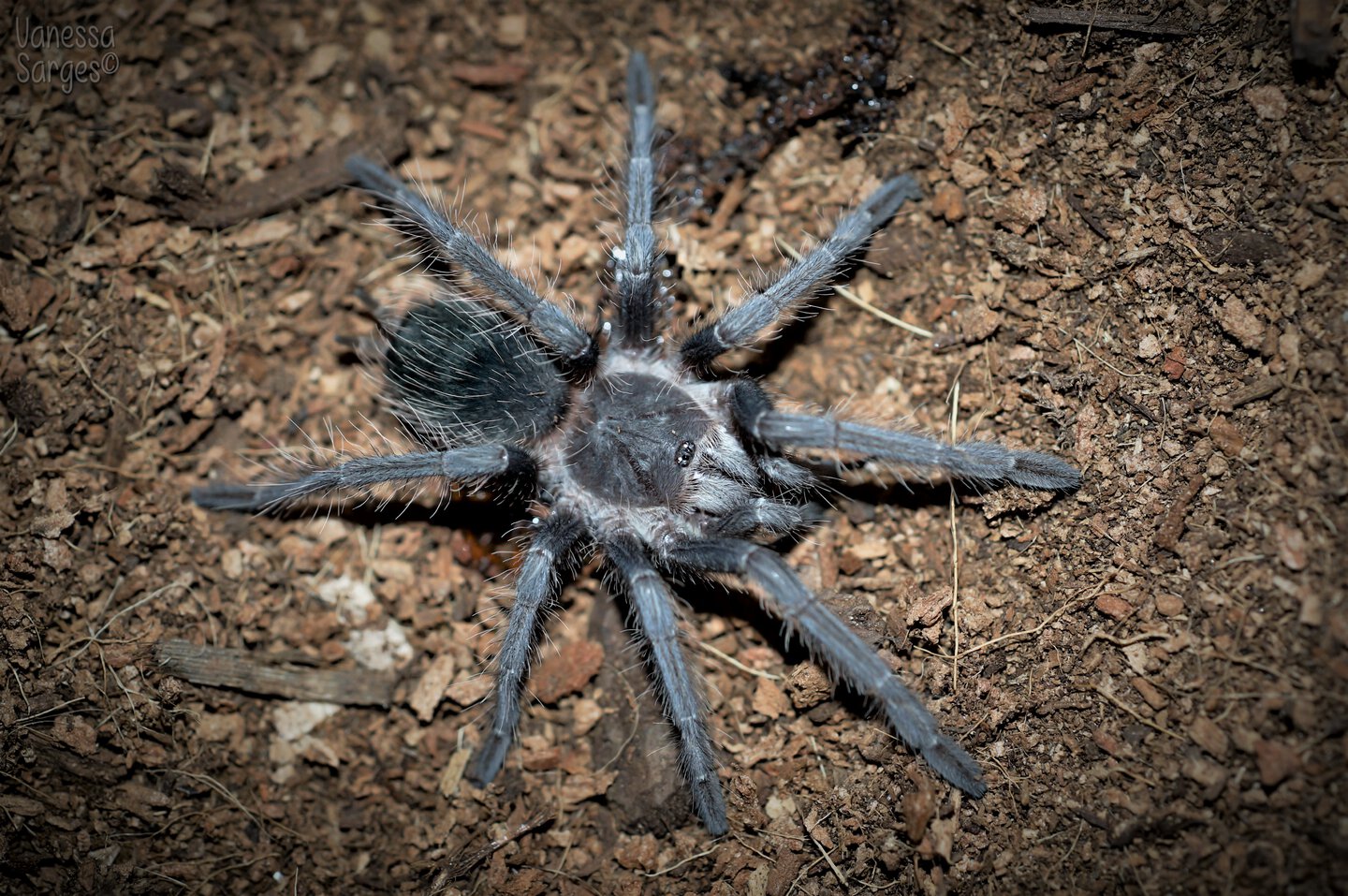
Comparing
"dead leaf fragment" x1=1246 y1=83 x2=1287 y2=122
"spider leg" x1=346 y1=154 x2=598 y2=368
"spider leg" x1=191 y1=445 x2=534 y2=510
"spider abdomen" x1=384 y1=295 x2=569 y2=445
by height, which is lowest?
"spider leg" x1=191 y1=445 x2=534 y2=510

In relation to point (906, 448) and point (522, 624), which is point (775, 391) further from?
point (522, 624)

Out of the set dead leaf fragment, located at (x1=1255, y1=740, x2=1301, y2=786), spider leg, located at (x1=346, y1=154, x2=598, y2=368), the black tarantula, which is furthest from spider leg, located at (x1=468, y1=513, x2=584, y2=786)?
dead leaf fragment, located at (x1=1255, y1=740, x2=1301, y2=786)

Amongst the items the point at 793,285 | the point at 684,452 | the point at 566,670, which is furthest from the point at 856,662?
the point at 793,285

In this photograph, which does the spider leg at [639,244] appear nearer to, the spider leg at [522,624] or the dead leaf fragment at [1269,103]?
the spider leg at [522,624]

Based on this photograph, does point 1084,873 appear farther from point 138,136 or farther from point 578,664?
point 138,136

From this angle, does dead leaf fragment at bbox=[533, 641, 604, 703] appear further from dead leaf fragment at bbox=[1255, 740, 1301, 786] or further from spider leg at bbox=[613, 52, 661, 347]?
dead leaf fragment at bbox=[1255, 740, 1301, 786]

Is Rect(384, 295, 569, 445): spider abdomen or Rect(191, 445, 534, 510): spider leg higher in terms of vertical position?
Rect(384, 295, 569, 445): spider abdomen
